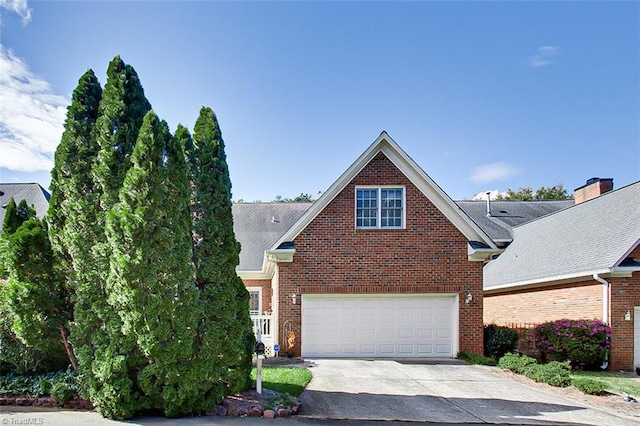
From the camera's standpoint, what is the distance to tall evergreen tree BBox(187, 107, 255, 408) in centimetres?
736

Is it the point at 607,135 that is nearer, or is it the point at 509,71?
the point at 509,71

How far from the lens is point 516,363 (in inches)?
462

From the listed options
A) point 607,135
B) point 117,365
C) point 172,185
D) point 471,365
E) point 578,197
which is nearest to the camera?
point 117,365

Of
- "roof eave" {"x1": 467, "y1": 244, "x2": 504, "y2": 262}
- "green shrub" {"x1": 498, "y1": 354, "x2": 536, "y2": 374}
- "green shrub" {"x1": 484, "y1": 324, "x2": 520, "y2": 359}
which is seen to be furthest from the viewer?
"green shrub" {"x1": 484, "y1": 324, "x2": 520, "y2": 359}

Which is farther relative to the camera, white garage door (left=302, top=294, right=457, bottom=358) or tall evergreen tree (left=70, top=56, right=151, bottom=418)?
white garage door (left=302, top=294, right=457, bottom=358)

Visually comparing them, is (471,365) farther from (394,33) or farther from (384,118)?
(394,33)

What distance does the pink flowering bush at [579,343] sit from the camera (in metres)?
12.5

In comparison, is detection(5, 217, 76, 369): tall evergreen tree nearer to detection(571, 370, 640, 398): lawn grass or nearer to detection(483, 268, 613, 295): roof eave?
detection(571, 370, 640, 398): lawn grass

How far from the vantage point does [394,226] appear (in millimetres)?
13945

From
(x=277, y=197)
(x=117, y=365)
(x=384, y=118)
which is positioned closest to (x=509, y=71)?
(x=384, y=118)

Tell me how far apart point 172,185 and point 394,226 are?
8.44 metres

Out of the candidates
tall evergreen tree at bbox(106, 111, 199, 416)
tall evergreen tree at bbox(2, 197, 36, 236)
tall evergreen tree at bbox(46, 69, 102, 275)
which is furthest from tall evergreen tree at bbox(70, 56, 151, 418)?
tall evergreen tree at bbox(2, 197, 36, 236)

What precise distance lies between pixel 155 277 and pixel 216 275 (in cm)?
143

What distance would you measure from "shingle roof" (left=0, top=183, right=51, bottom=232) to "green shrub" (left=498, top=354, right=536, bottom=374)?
2113cm
